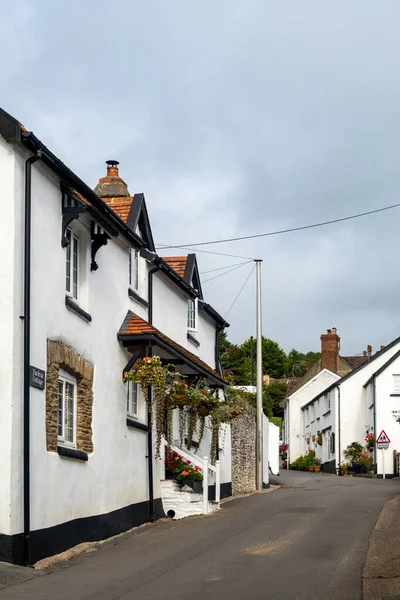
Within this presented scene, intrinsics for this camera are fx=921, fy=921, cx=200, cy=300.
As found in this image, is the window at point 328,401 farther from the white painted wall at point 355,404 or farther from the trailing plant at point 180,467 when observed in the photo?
the trailing plant at point 180,467

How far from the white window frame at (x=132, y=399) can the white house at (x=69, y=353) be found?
42 millimetres

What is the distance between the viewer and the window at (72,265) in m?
16.0

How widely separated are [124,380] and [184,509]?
4311 millimetres

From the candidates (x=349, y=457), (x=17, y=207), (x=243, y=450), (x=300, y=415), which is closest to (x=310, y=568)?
(x=17, y=207)

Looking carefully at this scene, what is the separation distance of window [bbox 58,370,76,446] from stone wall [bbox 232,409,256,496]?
14490 mm

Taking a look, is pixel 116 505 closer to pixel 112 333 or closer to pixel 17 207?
pixel 112 333

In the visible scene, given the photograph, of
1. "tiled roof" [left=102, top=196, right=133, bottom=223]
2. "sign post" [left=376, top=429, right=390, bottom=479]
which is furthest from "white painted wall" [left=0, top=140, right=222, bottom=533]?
"sign post" [left=376, top=429, right=390, bottom=479]

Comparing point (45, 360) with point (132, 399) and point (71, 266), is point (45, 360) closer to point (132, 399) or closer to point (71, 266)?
point (71, 266)

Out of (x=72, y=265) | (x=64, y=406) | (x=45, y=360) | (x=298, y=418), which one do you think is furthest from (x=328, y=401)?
(x=45, y=360)

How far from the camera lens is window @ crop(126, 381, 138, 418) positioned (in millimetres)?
19406

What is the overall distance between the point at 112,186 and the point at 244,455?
41.4ft

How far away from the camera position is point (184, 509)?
21125 millimetres

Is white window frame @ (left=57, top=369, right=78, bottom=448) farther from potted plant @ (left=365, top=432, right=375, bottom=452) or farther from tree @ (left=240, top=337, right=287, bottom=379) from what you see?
tree @ (left=240, top=337, right=287, bottom=379)

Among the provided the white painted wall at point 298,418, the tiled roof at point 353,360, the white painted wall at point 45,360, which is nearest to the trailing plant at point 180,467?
the white painted wall at point 45,360
